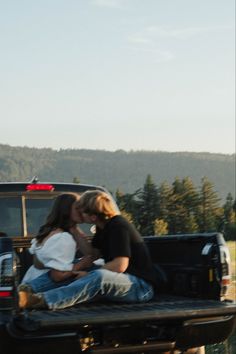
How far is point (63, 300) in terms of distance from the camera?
5777mm

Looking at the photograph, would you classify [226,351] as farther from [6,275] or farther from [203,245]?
[6,275]

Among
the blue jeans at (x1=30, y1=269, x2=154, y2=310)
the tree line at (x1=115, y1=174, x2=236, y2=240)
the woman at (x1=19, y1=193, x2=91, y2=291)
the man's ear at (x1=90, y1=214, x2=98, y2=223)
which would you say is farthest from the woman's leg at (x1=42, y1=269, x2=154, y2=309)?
the tree line at (x1=115, y1=174, x2=236, y2=240)

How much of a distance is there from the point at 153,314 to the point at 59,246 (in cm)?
104

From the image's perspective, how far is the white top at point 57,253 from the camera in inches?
244

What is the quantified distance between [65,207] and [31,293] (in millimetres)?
885

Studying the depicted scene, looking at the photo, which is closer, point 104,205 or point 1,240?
point 1,240

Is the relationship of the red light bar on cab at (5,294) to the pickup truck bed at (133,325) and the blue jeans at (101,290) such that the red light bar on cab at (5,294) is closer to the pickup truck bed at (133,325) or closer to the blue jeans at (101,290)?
the pickup truck bed at (133,325)

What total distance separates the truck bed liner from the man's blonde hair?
711mm

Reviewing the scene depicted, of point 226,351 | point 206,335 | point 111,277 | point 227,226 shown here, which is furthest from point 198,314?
point 227,226

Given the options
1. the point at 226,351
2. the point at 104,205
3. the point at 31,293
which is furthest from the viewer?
the point at 226,351

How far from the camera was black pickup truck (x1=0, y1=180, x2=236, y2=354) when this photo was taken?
5336mm

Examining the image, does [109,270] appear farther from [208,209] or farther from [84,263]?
[208,209]

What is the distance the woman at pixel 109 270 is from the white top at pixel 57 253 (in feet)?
0.51

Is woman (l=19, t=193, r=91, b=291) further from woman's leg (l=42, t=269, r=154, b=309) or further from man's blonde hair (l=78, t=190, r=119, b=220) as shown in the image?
woman's leg (l=42, t=269, r=154, b=309)
